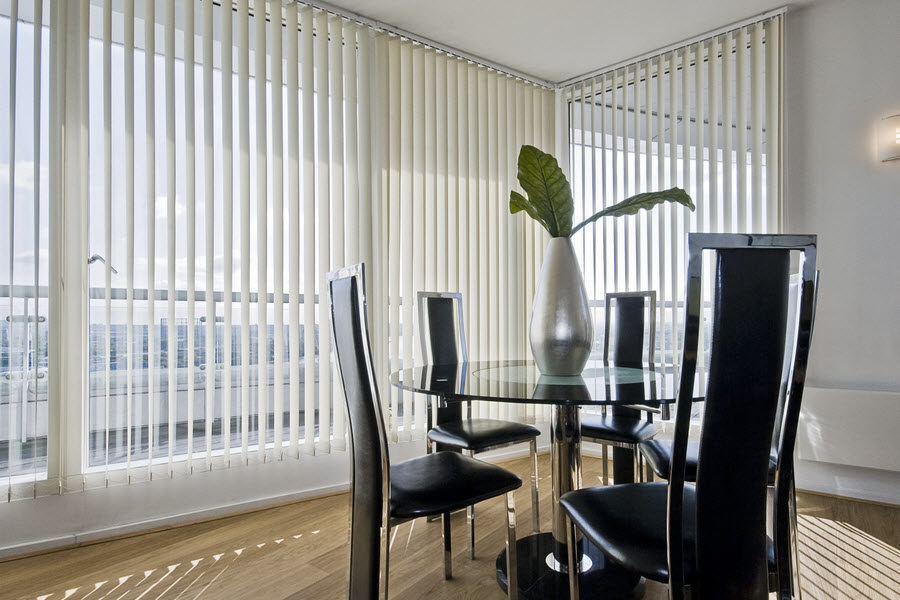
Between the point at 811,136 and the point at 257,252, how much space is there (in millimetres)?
3105

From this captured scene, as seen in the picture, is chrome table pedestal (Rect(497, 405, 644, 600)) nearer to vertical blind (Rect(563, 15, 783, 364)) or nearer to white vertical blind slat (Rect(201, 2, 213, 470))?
white vertical blind slat (Rect(201, 2, 213, 470))

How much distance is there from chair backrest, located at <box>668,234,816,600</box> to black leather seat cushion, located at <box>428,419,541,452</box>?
45.0 inches

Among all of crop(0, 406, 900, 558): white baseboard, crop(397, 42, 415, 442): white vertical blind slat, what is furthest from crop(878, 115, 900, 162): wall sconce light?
crop(397, 42, 415, 442): white vertical blind slat

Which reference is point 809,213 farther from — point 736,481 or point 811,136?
point 736,481

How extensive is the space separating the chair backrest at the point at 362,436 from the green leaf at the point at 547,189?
74 centimetres

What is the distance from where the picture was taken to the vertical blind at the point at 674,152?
123 inches

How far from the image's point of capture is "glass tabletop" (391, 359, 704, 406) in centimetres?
137

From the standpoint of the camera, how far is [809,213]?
3.00 metres

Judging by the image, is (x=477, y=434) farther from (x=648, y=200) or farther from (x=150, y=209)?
(x=150, y=209)

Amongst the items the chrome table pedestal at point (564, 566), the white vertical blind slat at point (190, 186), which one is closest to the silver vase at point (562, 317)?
the chrome table pedestal at point (564, 566)

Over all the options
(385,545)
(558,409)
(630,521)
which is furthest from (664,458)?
(385,545)

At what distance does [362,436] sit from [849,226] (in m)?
2.87

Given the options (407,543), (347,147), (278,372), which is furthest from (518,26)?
(407,543)

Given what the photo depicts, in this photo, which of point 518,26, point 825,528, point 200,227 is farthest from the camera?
point 518,26
